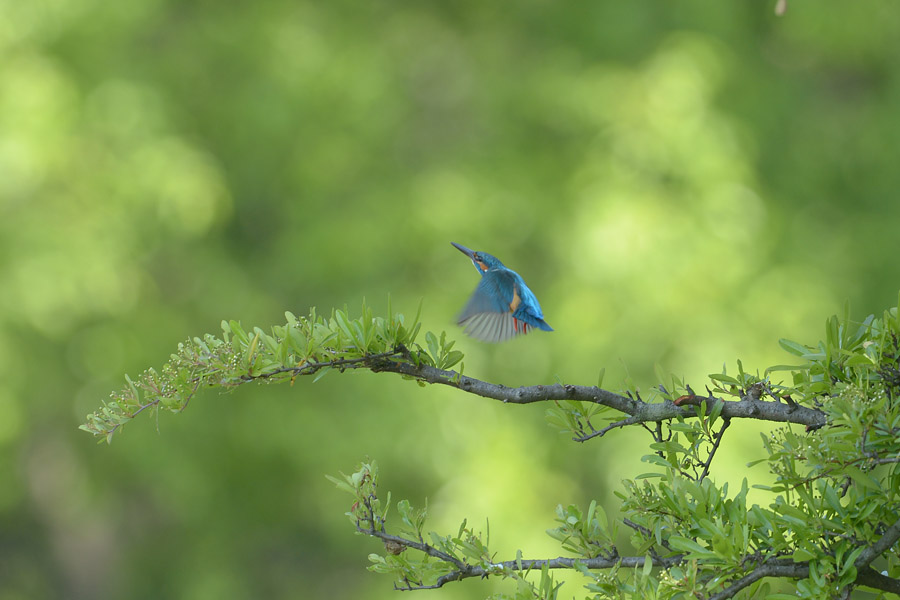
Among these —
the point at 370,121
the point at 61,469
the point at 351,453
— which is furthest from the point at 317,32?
the point at 61,469

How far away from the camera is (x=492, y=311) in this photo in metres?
1.74

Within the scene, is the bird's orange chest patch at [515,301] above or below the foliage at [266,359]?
above

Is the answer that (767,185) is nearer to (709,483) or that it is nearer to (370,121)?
(370,121)

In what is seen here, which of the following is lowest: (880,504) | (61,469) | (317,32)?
(880,504)

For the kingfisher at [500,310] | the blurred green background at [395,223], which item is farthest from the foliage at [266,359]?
the blurred green background at [395,223]

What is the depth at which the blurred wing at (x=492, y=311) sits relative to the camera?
5.70ft

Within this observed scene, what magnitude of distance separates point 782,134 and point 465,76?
2.00 meters

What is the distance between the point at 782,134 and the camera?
567cm

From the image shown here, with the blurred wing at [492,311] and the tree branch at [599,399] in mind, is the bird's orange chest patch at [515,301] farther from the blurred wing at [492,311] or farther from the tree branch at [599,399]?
the tree branch at [599,399]

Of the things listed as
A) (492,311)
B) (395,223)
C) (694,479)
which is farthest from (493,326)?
(395,223)

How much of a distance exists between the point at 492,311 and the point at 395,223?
3.39 m

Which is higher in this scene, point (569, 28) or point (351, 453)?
point (569, 28)

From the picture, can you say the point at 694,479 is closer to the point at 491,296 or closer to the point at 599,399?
the point at 599,399

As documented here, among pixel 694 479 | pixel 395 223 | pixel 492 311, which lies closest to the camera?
pixel 694 479
